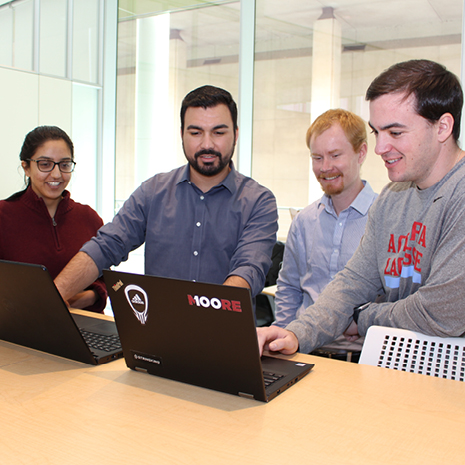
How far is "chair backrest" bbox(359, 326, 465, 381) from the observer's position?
4.61 ft

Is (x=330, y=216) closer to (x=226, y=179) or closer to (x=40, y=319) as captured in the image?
(x=226, y=179)

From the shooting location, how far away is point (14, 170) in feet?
15.5

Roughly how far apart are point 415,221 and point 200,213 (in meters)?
0.98

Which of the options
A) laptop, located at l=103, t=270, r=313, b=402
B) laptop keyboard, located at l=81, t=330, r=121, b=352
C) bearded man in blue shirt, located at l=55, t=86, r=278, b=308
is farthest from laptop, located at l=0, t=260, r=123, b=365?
bearded man in blue shirt, located at l=55, t=86, r=278, b=308

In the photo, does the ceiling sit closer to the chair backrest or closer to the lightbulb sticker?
the chair backrest

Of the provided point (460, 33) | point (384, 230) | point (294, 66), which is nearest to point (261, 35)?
point (294, 66)

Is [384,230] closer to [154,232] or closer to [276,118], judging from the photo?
[154,232]

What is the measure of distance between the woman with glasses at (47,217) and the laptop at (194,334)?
108 centimetres

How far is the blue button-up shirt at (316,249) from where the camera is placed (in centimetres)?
218

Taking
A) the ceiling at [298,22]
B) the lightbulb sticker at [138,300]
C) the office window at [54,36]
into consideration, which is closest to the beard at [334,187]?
the lightbulb sticker at [138,300]

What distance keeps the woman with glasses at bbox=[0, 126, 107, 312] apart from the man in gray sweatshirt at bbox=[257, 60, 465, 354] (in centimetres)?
113

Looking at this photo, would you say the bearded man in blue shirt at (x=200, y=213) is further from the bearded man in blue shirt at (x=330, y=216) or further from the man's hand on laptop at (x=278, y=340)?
the man's hand on laptop at (x=278, y=340)

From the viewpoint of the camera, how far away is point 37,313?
135 cm

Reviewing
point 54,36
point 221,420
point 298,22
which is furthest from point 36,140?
point 54,36
